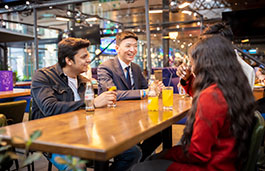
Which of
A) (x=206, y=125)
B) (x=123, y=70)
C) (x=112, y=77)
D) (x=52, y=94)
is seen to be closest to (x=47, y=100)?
(x=52, y=94)

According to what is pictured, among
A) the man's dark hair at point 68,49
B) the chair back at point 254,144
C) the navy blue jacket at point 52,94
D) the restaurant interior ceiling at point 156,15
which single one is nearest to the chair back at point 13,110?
the navy blue jacket at point 52,94

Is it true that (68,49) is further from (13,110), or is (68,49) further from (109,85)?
(13,110)

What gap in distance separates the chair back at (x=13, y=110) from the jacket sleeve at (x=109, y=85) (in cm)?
82

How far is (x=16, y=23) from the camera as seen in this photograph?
40.6ft

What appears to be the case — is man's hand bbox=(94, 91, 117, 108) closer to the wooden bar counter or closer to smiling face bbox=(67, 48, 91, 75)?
the wooden bar counter

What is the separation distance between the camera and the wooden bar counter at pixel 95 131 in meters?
0.97

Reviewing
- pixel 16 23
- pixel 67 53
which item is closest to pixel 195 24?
pixel 16 23

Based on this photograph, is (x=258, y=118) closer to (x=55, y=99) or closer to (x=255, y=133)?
(x=255, y=133)

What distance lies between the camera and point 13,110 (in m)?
2.55

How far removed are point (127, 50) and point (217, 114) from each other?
68.5 inches

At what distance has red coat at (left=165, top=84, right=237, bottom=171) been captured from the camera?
1160 millimetres

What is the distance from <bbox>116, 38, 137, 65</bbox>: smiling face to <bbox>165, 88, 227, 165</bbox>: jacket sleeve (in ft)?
5.38

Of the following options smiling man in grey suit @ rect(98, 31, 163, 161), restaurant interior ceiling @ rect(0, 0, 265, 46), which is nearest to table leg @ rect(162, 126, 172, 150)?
smiling man in grey suit @ rect(98, 31, 163, 161)

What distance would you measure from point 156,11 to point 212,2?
2992 millimetres
